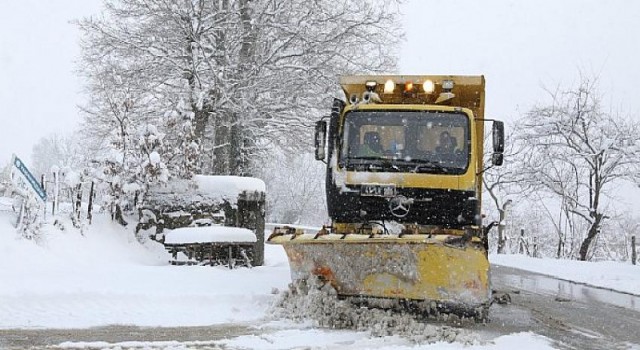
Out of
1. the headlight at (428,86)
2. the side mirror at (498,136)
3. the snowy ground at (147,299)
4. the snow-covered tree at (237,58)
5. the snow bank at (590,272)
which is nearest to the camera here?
the snowy ground at (147,299)

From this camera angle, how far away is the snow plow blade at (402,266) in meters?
7.11

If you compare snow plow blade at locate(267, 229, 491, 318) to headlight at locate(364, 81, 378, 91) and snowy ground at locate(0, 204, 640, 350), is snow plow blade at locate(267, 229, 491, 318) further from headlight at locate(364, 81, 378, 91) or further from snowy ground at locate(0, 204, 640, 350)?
headlight at locate(364, 81, 378, 91)

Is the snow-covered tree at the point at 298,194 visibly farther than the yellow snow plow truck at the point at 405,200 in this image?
Yes

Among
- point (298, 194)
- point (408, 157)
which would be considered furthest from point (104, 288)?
point (298, 194)

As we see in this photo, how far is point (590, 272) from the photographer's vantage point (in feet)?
54.6

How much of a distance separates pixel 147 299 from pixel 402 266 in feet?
9.85

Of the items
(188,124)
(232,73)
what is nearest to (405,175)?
(188,124)

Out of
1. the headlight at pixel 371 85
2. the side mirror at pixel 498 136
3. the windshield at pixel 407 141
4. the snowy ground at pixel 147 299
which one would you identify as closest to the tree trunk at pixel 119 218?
the snowy ground at pixel 147 299

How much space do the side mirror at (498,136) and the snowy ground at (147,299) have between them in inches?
92.5

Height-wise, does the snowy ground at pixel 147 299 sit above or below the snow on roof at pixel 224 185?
below

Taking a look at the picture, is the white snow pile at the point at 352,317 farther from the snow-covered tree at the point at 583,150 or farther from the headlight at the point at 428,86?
the snow-covered tree at the point at 583,150

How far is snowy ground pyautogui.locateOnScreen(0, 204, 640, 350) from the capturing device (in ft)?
21.6

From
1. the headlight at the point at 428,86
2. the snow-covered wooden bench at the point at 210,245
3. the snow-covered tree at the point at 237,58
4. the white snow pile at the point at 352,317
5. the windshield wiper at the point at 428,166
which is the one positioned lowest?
the white snow pile at the point at 352,317

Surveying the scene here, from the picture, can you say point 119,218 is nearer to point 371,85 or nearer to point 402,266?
point 371,85
